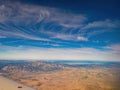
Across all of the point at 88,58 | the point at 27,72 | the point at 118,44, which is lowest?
the point at 27,72

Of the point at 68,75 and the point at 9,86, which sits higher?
the point at 68,75

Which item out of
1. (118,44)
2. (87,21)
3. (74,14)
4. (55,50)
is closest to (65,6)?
(74,14)

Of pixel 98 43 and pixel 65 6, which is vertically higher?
pixel 65 6

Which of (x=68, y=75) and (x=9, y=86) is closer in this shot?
(x=9, y=86)

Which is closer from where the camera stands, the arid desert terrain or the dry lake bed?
the dry lake bed

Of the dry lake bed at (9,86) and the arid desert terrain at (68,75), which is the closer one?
the dry lake bed at (9,86)

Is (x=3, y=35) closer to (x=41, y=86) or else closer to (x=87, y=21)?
(x=41, y=86)

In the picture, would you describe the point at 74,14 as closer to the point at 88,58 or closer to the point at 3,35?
the point at 88,58

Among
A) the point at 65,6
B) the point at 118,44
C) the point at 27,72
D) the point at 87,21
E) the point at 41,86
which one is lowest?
the point at 41,86

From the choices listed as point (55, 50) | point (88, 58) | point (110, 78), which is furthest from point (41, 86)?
point (110, 78)
